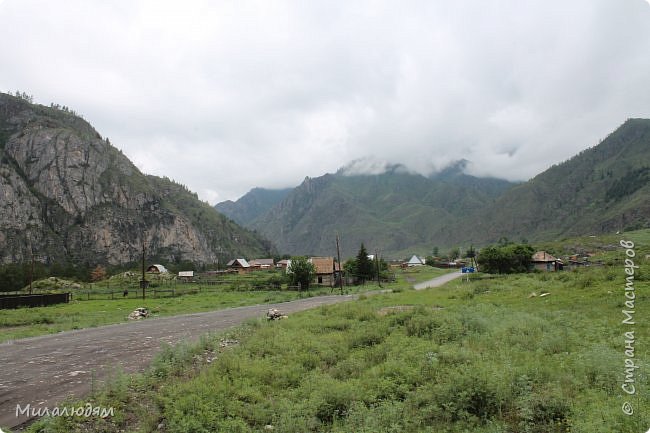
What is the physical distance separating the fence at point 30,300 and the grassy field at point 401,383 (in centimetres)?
4324

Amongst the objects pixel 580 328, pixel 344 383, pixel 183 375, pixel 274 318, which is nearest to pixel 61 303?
pixel 274 318

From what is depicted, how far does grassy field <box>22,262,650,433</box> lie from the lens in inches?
328

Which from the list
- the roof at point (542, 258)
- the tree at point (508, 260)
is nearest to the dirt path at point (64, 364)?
the tree at point (508, 260)

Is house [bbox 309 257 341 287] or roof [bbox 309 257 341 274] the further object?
roof [bbox 309 257 341 274]

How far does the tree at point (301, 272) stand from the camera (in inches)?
2650

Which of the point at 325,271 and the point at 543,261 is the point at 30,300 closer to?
the point at 325,271

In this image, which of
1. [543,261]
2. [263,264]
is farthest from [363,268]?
[263,264]

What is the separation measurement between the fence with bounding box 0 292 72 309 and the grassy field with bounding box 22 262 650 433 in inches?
1702

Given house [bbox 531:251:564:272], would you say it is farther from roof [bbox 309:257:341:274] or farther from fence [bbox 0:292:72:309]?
fence [bbox 0:292:72:309]

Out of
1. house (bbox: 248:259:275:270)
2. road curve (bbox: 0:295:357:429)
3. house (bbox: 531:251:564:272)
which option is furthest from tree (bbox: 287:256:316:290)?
house (bbox: 248:259:275:270)

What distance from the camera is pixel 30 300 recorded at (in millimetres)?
46906

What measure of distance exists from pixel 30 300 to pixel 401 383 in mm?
52581

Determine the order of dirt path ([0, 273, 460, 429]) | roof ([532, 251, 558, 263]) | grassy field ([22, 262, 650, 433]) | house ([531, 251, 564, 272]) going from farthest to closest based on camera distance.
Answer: roof ([532, 251, 558, 263]) → house ([531, 251, 564, 272]) → dirt path ([0, 273, 460, 429]) → grassy field ([22, 262, 650, 433])

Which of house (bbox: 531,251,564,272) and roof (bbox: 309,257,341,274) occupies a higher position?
roof (bbox: 309,257,341,274)
